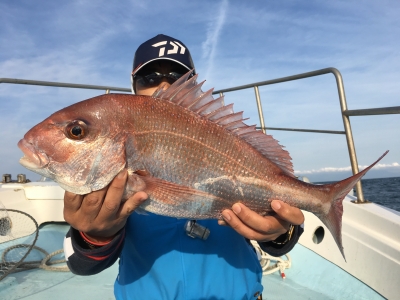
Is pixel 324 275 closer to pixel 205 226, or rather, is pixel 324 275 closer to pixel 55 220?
pixel 205 226

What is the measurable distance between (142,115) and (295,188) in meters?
0.79

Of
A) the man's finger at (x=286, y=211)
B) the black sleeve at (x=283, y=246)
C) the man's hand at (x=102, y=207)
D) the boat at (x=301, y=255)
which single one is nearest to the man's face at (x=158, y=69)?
the man's hand at (x=102, y=207)

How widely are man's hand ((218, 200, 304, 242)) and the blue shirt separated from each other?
0.79 ft

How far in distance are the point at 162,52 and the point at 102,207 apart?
1.15 metres

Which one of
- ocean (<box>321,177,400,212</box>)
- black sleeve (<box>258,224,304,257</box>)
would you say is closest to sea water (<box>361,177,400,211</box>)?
ocean (<box>321,177,400,212</box>)

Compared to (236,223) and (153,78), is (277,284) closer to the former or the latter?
(236,223)

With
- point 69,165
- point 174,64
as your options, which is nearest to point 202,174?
point 69,165

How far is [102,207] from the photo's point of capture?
130 cm

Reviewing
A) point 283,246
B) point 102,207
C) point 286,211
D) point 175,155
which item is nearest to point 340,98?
point 283,246

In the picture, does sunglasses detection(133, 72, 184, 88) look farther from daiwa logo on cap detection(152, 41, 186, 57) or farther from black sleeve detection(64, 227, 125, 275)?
black sleeve detection(64, 227, 125, 275)

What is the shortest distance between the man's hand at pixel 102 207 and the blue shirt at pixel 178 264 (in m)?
0.28

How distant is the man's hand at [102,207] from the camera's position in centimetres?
126

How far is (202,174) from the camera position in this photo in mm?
1377

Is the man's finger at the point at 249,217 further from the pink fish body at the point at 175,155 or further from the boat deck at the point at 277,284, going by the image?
the boat deck at the point at 277,284
